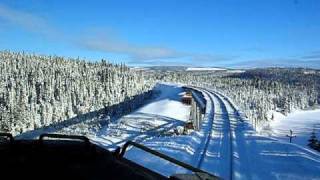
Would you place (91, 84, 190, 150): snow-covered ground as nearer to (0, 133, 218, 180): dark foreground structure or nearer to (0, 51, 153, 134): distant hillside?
(0, 51, 153, 134): distant hillside

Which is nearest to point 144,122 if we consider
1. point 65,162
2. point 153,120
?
point 153,120

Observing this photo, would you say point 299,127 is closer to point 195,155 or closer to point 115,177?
point 195,155

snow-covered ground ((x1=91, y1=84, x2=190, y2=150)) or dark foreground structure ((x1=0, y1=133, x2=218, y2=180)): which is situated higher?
dark foreground structure ((x1=0, y1=133, x2=218, y2=180))

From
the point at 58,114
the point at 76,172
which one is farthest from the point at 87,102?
the point at 76,172

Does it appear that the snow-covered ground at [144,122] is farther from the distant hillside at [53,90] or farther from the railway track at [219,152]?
the railway track at [219,152]

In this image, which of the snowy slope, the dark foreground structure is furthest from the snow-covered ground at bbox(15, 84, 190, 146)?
the dark foreground structure

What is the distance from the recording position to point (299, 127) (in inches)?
7042

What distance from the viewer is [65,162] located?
5309 millimetres

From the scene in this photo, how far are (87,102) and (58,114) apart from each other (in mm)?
19333

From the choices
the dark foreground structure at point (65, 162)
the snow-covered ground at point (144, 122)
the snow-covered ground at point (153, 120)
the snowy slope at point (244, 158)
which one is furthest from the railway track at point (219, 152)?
the snow-covered ground at point (144, 122)

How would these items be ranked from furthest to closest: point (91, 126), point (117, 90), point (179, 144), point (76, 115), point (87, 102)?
point (117, 90), point (87, 102), point (76, 115), point (91, 126), point (179, 144)

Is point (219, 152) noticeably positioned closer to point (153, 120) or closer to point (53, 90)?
point (153, 120)

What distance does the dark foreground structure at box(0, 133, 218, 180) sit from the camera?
4.84 m

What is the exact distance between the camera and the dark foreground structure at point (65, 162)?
4836 mm
